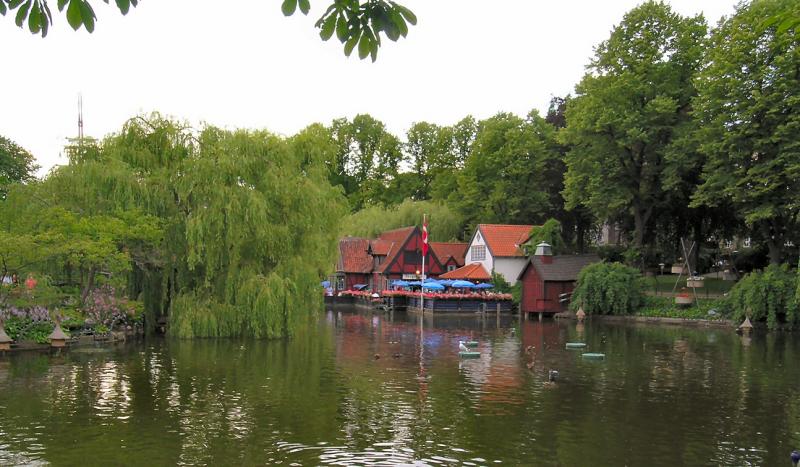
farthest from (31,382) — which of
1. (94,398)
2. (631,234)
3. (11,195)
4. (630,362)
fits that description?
(631,234)

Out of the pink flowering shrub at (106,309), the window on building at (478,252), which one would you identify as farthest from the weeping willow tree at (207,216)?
the window on building at (478,252)

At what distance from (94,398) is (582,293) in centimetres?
3526

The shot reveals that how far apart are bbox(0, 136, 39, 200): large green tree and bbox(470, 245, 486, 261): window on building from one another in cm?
3520

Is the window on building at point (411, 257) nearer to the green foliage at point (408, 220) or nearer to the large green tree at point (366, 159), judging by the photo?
the green foliage at point (408, 220)

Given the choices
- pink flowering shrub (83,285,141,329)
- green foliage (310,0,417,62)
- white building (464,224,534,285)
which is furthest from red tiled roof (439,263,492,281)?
green foliage (310,0,417,62)

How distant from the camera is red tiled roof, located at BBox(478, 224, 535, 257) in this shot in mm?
57406

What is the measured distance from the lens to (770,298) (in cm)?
3700

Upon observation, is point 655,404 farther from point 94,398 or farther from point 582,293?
point 582,293

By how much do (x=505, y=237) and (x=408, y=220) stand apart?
14.6 m

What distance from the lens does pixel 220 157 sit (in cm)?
2864

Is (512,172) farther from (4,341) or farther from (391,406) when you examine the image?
(391,406)

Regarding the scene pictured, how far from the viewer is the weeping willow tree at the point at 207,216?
2784 centimetres

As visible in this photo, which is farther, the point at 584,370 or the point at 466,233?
the point at 466,233

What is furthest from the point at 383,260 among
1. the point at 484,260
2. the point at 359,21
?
the point at 359,21
